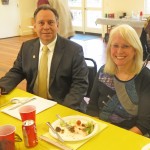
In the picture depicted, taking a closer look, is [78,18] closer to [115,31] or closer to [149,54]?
[149,54]

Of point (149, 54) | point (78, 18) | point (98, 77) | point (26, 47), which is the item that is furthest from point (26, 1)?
point (98, 77)

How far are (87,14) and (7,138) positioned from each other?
7886 millimetres

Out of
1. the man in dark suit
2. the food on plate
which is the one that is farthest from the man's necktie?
the food on plate

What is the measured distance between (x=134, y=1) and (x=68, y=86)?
552cm

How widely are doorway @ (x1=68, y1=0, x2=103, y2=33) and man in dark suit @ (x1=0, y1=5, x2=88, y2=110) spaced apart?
6.32m

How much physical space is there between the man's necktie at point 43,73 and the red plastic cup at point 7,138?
894 millimetres

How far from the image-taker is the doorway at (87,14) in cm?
827

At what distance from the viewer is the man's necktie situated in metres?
2.02

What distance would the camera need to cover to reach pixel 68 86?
6.83 feet

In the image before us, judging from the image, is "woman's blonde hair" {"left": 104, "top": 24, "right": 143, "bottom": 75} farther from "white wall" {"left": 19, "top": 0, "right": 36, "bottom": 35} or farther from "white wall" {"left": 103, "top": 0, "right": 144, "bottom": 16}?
"white wall" {"left": 19, "top": 0, "right": 36, "bottom": 35}

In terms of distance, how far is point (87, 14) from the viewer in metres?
8.60

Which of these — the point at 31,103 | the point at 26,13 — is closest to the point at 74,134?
the point at 31,103

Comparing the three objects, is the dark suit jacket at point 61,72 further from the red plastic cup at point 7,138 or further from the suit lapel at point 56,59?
the red plastic cup at point 7,138

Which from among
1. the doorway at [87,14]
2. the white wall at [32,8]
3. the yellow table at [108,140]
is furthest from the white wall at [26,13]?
the yellow table at [108,140]
